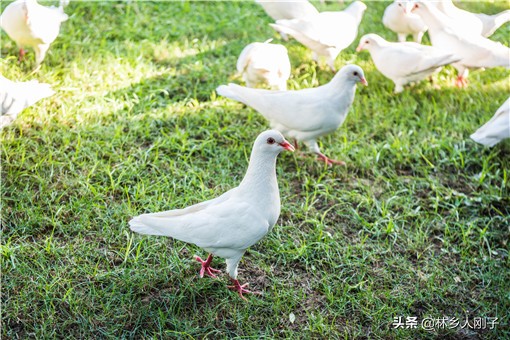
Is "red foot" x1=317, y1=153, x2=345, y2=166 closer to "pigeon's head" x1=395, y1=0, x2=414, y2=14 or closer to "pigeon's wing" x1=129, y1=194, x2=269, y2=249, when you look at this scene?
"pigeon's wing" x1=129, y1=194, x2=269, y2=249

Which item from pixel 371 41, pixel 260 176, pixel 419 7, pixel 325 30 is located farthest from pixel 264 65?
pixel 419 7

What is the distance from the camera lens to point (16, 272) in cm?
350

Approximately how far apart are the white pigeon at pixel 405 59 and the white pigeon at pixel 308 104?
0.95m

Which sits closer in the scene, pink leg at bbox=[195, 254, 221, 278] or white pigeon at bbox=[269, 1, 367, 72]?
pink leg at bbox=[195, 254, 221, 278]

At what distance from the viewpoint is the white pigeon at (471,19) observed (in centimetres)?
561

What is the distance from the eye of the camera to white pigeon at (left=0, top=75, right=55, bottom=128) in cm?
407

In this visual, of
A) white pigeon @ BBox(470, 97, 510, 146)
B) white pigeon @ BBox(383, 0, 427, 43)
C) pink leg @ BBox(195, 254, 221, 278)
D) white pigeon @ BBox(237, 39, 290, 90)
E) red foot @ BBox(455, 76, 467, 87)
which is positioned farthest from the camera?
white pigeon @ BBox(383, 0, 427, 43)

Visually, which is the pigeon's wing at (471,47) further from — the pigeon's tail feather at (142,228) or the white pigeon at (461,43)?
the pigeon's tail feather at (142,228)

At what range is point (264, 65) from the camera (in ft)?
16.0

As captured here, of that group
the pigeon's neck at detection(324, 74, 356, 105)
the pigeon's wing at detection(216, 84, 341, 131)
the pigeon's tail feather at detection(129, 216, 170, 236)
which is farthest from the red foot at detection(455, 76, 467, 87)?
the pigeon's tail feather at detection(129, 216, 170, 236)

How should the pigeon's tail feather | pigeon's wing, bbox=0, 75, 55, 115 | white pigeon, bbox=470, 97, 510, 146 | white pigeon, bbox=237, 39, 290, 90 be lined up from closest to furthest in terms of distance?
1. the pigeon's tail feather
2. pigeon's wing, bbox=0, 75, 55, 115
3. white pigeon, bbox=470, 97, 510, 146
4. white pigeon, bbox=237, 39, 290, 90

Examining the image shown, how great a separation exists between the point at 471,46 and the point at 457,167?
1.32 metres

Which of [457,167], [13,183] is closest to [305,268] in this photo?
[457,167]

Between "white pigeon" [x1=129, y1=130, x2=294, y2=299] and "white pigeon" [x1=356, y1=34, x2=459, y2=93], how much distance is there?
2404 mm
